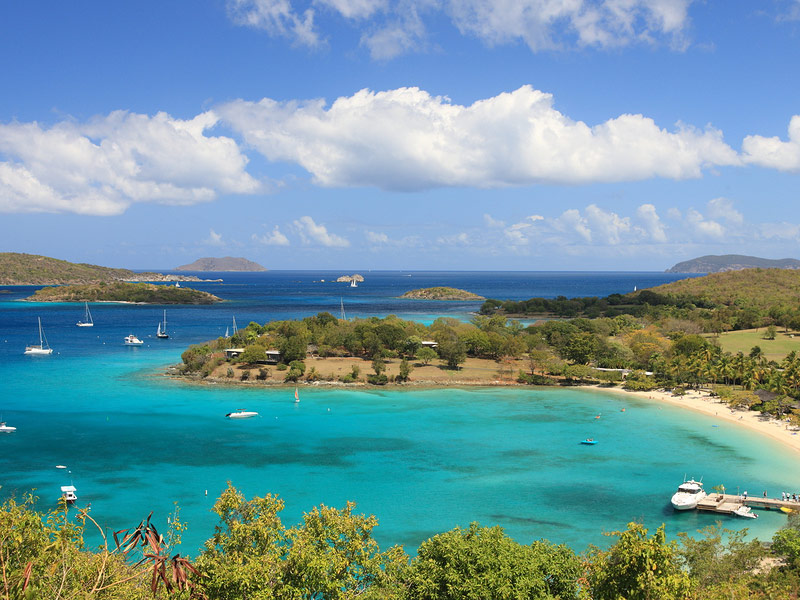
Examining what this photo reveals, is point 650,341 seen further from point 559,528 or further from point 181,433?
point 181,433

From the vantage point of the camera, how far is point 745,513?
33.2 meters

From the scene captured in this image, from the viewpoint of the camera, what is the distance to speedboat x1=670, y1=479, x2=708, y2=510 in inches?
1330

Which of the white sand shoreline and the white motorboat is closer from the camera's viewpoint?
the white sand shoreline

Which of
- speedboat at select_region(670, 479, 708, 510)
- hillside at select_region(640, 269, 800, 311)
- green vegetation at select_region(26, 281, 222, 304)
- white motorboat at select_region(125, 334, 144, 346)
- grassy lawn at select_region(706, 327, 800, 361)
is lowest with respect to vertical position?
speedboat at select_region(670, 479, 708, 510)

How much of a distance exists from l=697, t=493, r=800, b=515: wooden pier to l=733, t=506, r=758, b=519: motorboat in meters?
0.22

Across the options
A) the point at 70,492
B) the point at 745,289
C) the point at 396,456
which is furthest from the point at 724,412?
the point at 745,289

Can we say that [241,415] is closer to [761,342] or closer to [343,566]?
[343,566]

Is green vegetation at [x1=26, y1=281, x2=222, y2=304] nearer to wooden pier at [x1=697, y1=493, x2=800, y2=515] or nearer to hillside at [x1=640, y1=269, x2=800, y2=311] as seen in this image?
hillside at [x1=640, y1=269, x2=800, y2=311]

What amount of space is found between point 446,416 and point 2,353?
74840mm

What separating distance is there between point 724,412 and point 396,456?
3412cm

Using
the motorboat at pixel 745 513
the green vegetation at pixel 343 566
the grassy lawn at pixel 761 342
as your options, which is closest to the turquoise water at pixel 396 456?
the motorboat at pixel 745 513

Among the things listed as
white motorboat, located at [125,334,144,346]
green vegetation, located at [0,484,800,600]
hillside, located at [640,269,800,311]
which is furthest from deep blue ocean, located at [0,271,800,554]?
hillside, located at [640,269,800,311]

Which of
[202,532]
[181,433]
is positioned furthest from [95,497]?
[181,433]

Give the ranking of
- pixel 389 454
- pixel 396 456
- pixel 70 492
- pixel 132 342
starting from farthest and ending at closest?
pixel 132 342
pixel 389 454
pixel 396 456
pixel 70 492
